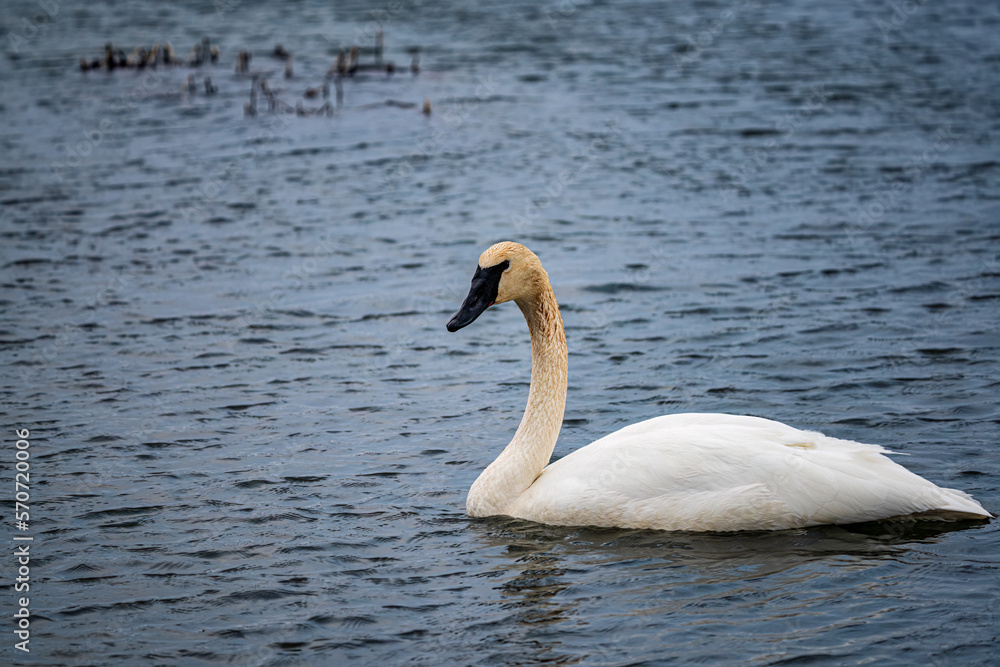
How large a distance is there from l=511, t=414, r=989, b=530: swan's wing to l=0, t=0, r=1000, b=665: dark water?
0.20 meters

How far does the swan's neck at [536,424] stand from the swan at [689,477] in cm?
1

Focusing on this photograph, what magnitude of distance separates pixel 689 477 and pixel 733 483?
29 centimetres

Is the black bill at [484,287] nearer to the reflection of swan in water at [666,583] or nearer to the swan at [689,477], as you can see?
the swan at [689,477]

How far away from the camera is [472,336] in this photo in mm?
12719

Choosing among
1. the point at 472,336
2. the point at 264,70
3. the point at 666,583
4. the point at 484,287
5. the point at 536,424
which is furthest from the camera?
the point at 264,70

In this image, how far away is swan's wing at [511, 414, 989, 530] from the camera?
294 inches

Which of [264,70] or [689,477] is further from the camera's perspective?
[264,70]

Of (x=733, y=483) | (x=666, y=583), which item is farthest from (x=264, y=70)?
Answer: (x=666, y=583)

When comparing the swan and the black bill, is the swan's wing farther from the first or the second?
the black bill

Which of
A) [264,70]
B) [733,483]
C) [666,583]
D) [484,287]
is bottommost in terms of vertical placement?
[666,583]

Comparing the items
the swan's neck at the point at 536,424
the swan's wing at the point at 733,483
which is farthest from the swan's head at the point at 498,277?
the swan's wing at the point at 733,483

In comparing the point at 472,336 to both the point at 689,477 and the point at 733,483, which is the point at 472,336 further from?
the point at 733,483

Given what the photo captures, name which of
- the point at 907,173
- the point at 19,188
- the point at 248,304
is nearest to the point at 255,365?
the point at 248,304

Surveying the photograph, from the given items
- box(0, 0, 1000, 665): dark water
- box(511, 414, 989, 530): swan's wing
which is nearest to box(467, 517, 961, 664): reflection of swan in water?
box(0, 0, 1000, 665): dark water
